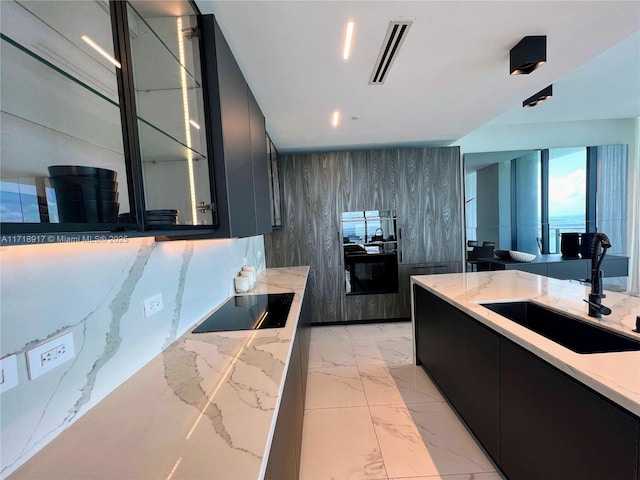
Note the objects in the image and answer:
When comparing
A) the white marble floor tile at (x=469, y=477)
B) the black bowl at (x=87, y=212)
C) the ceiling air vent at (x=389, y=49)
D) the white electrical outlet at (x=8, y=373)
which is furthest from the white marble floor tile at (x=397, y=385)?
the ceiling air vent at (x=389, y=49)

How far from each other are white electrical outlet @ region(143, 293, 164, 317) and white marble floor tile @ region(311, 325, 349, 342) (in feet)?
8.71

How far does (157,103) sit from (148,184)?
16.1 inches

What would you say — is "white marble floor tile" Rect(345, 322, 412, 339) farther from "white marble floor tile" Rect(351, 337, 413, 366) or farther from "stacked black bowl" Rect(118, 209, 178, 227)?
"stacked black bowl" Rect(118, 209, 178, 227)

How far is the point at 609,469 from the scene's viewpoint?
3.10ft

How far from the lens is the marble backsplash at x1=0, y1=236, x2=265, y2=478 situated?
2.37ft

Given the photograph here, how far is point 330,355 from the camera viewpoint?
10.6 ft

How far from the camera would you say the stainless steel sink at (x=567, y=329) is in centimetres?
136

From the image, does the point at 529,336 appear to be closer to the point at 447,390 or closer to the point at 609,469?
the point at 609,469

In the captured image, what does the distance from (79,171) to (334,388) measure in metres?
2.54

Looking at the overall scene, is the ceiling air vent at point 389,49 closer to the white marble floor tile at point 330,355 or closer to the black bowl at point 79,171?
the black bowl at point 79,171

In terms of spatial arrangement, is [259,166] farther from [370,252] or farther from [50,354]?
[370,252]

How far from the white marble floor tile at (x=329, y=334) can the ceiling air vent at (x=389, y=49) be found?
9.95ft

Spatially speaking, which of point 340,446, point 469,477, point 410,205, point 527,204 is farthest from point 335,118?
point 527,204

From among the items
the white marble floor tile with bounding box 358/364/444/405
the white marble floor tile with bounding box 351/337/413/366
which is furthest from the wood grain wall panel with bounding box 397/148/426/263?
the white marble floor tile with bounding box 358/364/444/405
